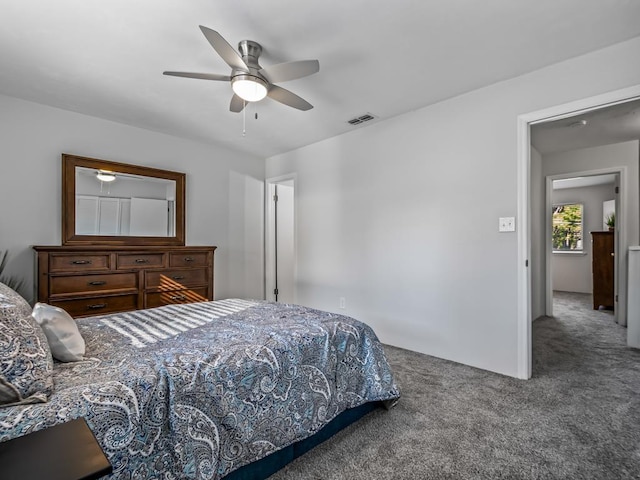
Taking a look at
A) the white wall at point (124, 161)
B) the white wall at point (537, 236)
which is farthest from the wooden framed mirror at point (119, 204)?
the white wall at point (537, 236)

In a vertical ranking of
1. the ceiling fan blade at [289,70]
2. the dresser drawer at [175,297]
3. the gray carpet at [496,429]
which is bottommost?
the gray carpet at [496,429]

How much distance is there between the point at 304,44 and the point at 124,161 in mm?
2503

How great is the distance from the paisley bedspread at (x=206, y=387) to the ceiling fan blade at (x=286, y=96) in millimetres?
1503

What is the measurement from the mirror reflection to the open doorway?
1417mm

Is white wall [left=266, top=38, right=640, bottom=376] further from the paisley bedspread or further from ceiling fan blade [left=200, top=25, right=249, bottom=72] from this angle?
ceiling fan blade [left=200, top=25, right=249, bottom=72]

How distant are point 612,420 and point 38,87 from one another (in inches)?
188

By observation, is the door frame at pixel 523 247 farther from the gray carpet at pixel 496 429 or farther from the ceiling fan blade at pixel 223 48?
the ceiling fan blade at pixel 223 48

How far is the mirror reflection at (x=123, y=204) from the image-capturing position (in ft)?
10.7

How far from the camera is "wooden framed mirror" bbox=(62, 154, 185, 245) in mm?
3184

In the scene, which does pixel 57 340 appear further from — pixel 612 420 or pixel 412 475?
pixel 612 420

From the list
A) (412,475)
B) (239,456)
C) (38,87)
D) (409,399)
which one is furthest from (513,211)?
(38,87)

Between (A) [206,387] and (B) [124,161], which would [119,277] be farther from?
(A) [206,387]

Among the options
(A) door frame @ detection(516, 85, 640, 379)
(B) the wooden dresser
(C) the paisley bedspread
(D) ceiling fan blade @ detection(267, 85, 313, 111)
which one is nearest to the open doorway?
(B) the wooden dresser

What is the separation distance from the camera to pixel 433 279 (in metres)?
3.12
